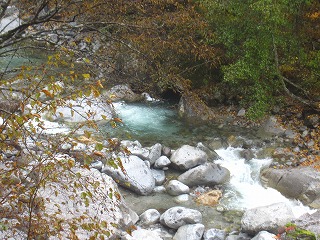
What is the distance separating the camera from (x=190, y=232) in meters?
6.46

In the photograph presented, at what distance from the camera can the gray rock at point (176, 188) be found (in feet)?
26.3

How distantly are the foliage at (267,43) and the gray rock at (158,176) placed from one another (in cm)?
330

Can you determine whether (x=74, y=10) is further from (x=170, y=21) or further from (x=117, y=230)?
(x=117, y=230)

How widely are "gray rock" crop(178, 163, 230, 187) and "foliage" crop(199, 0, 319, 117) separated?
2.56 m

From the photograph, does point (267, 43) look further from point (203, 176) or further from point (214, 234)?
point (214, 234)

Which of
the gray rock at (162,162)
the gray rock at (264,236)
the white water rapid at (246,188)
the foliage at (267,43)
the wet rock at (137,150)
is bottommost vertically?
the white water rapid at (246,188)

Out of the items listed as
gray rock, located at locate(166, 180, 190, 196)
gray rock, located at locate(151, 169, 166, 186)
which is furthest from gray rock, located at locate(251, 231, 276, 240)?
gray rock, located at locate(151, 169, 166, 186)

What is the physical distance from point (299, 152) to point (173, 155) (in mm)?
3262

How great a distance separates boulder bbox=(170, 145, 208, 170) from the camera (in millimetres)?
8773

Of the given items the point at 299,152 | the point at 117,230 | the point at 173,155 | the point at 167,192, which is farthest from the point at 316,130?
the point at 117,230

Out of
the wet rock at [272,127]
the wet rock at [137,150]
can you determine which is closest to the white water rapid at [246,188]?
the wet rock at [272,127]

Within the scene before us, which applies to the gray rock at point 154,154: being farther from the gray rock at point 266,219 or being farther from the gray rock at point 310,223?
the gray rock at point 310,223

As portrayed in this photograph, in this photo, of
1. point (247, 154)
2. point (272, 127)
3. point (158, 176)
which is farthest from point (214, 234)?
point (272, 127)

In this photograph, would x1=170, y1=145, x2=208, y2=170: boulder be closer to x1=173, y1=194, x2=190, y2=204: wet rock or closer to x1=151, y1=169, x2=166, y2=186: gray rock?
x1=151, y1=169, x2=166, y2=186: gray rock
